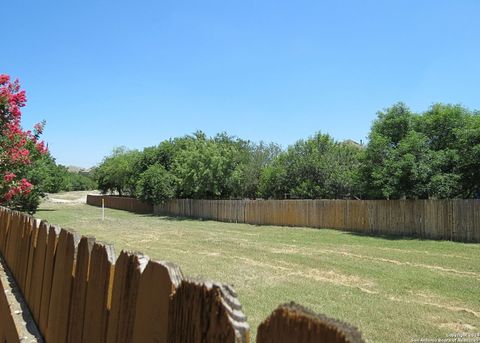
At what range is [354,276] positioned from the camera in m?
11.4

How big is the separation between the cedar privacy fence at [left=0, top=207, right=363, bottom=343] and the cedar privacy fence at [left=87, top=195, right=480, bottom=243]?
18322 mm

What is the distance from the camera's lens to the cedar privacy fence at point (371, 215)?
19.1 metres

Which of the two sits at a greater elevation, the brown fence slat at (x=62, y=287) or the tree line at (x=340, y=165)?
the tree line at (x=340, y=165)

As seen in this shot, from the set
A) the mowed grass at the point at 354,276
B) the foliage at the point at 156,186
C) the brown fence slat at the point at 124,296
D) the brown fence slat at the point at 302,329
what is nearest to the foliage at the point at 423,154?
the mowed grass at the point at 354,276

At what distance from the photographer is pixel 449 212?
63.7 feet

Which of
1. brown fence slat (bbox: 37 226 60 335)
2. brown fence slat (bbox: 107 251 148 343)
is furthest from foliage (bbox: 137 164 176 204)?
brown fence slat (bbox: 107 251 148 343)

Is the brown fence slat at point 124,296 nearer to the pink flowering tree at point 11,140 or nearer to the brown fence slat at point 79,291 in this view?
the brown fence slat at point 79,291

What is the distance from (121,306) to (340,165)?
29.2 meters

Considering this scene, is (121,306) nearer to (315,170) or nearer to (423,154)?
(423,154)

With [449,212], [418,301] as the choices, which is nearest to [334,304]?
[418,301]

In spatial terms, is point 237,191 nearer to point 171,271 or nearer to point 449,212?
point 449,212

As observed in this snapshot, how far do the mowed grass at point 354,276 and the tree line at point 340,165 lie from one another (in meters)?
3.23

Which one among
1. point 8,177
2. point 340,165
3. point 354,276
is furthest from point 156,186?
point 354,276

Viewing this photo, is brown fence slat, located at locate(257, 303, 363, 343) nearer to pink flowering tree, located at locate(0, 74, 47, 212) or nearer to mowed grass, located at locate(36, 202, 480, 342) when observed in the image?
mowed grass, located at locate(36, 202, 480, 342)
